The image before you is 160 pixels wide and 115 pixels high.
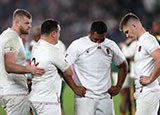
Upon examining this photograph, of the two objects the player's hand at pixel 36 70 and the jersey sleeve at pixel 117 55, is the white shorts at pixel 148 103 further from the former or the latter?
the player's hand at pixel 36 70

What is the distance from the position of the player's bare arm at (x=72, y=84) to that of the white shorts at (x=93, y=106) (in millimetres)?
102

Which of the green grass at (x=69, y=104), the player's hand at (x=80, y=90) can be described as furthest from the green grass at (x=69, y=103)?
the player's hand at (x=80, y=90)

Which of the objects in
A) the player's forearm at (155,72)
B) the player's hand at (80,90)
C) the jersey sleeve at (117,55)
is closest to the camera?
the player's forearm at (155,72)

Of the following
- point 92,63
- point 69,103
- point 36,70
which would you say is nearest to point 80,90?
point 92,63

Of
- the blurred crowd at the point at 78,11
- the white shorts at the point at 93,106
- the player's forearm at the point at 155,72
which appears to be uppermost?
the blurred crowd at the point at 78,11

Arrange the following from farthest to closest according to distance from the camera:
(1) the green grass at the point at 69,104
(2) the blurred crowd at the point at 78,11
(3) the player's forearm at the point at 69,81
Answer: (2) the blurred crowd at the point at 78,11, (1) the green grass at the point at 69,104, (3) the player's forearm at the point at 69,81

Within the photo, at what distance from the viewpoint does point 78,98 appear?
5.52 m

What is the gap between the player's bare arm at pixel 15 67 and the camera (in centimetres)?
491

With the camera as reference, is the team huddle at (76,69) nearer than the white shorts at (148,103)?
Yes

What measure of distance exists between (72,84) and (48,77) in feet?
1.54

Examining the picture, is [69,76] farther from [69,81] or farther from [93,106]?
[93,106]

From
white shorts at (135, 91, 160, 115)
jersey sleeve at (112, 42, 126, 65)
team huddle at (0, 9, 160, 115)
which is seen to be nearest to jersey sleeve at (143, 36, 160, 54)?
team huddle at (0, 9, 160, 115)

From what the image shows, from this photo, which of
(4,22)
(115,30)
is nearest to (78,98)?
(115,30)

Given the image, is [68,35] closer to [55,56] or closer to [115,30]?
[115,30]
